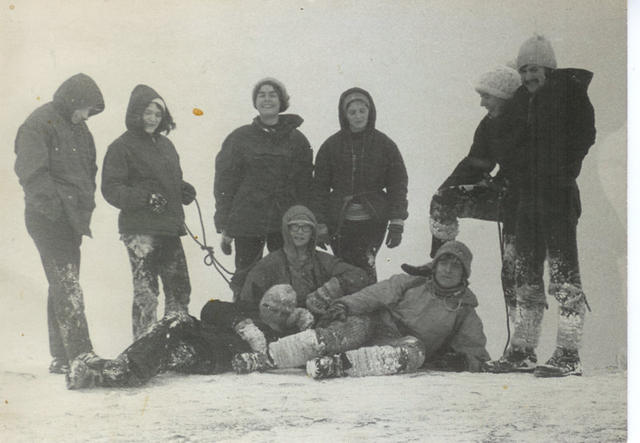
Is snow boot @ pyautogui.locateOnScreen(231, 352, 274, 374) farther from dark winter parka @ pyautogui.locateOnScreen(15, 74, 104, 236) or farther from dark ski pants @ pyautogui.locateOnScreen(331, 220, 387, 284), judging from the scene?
dark winter parka @ pyautogui.locateOnScreen(15, 74, 104, 236)

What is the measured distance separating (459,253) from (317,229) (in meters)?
0.83

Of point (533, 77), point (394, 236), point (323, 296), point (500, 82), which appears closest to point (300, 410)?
point (323, 296)

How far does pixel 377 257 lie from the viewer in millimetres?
5102

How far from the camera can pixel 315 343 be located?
4.88 m

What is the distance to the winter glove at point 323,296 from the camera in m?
4.96

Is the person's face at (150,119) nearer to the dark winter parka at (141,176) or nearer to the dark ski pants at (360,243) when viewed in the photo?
the dark winter parka at (141,176)

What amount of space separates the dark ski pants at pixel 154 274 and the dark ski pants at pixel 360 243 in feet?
2.94

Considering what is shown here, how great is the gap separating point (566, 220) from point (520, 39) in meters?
1.10

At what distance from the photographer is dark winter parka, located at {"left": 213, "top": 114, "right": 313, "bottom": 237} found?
5.06 meters

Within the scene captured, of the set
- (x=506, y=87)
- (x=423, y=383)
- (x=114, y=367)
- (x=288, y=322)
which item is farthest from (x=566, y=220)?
(x=114, y=367)

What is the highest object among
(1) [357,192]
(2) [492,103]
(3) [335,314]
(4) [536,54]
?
(4) [536,54]

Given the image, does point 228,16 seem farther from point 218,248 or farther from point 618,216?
point 618,216

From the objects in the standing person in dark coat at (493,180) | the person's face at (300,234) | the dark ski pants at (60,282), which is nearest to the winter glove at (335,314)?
the person's face at (300,234)

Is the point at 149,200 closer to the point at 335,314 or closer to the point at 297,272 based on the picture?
the point at 297,272
